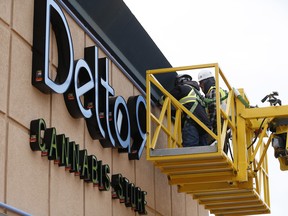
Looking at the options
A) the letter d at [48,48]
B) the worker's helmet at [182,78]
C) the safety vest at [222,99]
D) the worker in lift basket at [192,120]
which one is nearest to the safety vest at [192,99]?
the worker in lift basket at [192,120]

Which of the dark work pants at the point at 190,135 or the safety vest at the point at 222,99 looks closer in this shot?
the safety vest at the point at 222,99

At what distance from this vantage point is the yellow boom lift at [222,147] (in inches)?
711

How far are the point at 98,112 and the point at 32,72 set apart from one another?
2.75 metres

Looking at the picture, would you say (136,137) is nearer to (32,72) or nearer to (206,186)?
(206,186)

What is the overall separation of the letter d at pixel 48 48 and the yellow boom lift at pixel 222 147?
324 centimetres

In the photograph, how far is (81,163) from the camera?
631 inches

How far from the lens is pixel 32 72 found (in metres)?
14.6

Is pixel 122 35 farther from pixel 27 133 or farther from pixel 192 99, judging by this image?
pixel 27 133

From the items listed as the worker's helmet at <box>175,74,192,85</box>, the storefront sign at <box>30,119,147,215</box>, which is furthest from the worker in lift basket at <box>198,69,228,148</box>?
the storefront sign at <box>30,119,147,215</box>

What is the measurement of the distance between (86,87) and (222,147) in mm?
3189

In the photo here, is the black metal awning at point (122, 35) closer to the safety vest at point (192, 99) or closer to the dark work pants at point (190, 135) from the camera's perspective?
the safety vest at point (192, 99)

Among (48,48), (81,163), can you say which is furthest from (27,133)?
(81,163)

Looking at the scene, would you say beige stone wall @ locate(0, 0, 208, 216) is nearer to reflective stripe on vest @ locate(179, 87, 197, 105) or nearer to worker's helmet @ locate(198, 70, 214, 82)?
reflective stripe on vest @ locate(179, 87, 197, 105)

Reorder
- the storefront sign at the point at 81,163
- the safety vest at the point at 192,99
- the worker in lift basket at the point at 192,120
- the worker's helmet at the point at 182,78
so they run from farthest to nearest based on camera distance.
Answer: the worker's helmet at the point at 182,78 → the safety vest at the point at 192,99 → the worker in lift basket at the point at 192,120 → the storefront sign at the point at 81,163
